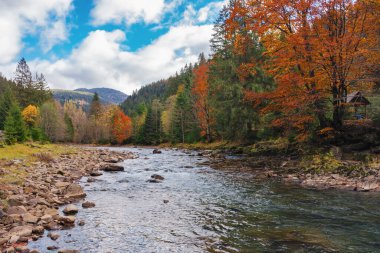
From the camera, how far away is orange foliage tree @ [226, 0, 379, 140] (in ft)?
64.9

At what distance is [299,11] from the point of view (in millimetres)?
21297

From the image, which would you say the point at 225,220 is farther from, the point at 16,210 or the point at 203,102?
the point at 203,102

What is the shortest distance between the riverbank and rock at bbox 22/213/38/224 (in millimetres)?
13438

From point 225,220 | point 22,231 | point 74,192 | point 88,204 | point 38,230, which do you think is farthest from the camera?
point 74,192

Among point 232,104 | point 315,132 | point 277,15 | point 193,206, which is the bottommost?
point 193,206

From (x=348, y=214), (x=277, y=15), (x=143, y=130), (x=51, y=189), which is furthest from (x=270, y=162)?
(x=143, y=130)

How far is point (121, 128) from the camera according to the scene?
89.2 m

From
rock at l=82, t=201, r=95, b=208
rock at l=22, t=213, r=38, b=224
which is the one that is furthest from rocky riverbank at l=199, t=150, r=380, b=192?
rock at l=22, t=213, r=38, b=224

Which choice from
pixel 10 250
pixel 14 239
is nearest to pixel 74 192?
pixel 14 239

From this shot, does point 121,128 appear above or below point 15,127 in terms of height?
above

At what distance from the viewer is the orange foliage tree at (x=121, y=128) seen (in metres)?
88.2

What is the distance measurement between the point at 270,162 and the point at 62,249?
19.1 metres

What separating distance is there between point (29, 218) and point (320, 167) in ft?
53.7

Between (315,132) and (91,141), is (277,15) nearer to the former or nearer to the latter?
(315,132)
